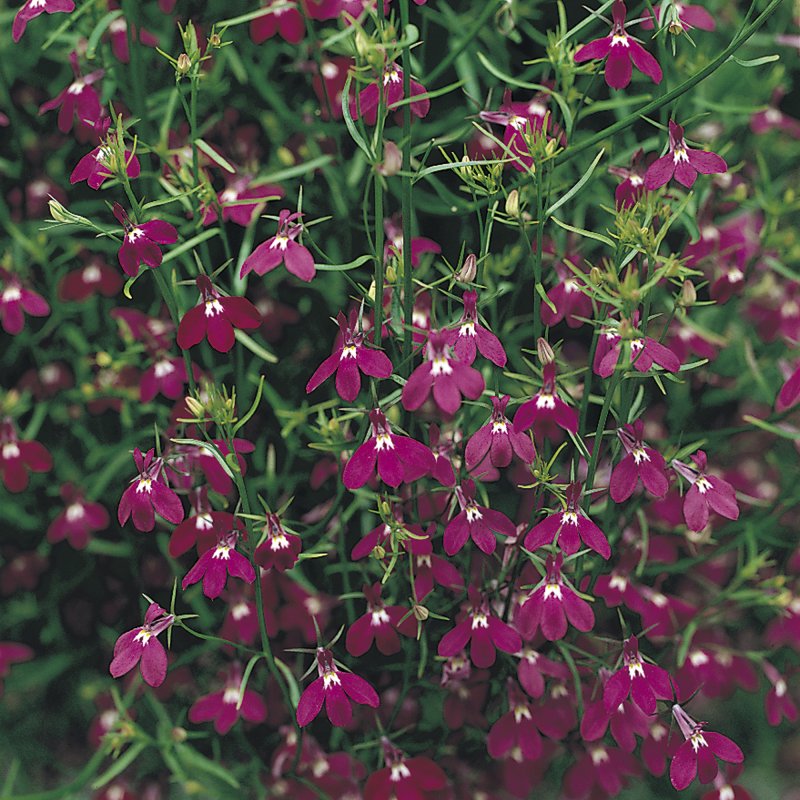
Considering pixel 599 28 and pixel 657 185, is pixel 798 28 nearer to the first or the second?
pixel 599 28

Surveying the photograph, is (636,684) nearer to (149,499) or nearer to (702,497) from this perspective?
(702,497)

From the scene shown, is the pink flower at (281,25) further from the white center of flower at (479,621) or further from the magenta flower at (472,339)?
the white center of flower at (479,621)

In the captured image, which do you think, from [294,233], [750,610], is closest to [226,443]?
[294,233]

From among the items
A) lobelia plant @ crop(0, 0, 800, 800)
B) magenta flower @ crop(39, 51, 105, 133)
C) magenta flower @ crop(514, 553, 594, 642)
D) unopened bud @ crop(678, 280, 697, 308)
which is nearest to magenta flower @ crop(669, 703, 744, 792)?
lobelia plant @ crop(0, 0, 800, 800)

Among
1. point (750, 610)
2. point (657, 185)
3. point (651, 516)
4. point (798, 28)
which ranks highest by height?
point (657, 185)

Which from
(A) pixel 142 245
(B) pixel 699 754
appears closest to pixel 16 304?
(A) pixel 142 245

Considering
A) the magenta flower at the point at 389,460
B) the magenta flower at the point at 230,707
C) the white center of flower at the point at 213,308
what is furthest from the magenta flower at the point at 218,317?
the magenta flower at the point at 230,707

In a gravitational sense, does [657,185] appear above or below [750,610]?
above
